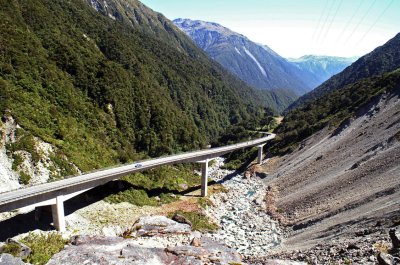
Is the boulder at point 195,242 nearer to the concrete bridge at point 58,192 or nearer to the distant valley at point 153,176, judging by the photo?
the distant valley at point 153,176

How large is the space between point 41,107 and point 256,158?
201 ft

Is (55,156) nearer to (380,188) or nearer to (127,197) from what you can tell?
(127,197)

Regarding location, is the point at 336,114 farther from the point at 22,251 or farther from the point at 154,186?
the point at 22,251

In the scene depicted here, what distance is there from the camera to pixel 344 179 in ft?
178

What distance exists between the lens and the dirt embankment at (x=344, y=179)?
129 feet

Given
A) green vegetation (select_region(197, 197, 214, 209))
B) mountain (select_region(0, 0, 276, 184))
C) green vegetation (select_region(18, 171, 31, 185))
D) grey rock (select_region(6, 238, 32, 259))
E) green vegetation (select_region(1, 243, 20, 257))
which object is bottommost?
green vegetation (select_region(197, 197, 214, 209))

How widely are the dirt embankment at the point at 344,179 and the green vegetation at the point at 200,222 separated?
1189 cm

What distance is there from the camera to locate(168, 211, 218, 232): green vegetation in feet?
157

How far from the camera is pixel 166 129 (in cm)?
10525

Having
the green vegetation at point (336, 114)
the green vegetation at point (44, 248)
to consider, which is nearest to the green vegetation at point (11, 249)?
the green vegetation at point (44, 248)

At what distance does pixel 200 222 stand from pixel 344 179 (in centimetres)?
2548

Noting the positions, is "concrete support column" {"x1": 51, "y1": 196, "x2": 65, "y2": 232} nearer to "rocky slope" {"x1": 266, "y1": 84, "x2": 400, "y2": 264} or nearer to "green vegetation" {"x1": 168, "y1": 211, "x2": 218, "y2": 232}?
"green vegetation" {"x1": 168, "y1": 211, "x2": 218, "y2": 232}

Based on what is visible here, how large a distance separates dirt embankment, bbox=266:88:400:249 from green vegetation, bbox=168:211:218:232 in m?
11.9

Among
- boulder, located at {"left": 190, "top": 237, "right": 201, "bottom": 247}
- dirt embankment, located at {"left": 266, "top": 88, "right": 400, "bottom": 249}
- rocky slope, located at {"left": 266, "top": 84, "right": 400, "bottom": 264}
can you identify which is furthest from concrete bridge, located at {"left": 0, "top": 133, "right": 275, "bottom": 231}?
dirt embankment, located at {"left": 266, "top": 88, "right": 400, "bottom": 249}
